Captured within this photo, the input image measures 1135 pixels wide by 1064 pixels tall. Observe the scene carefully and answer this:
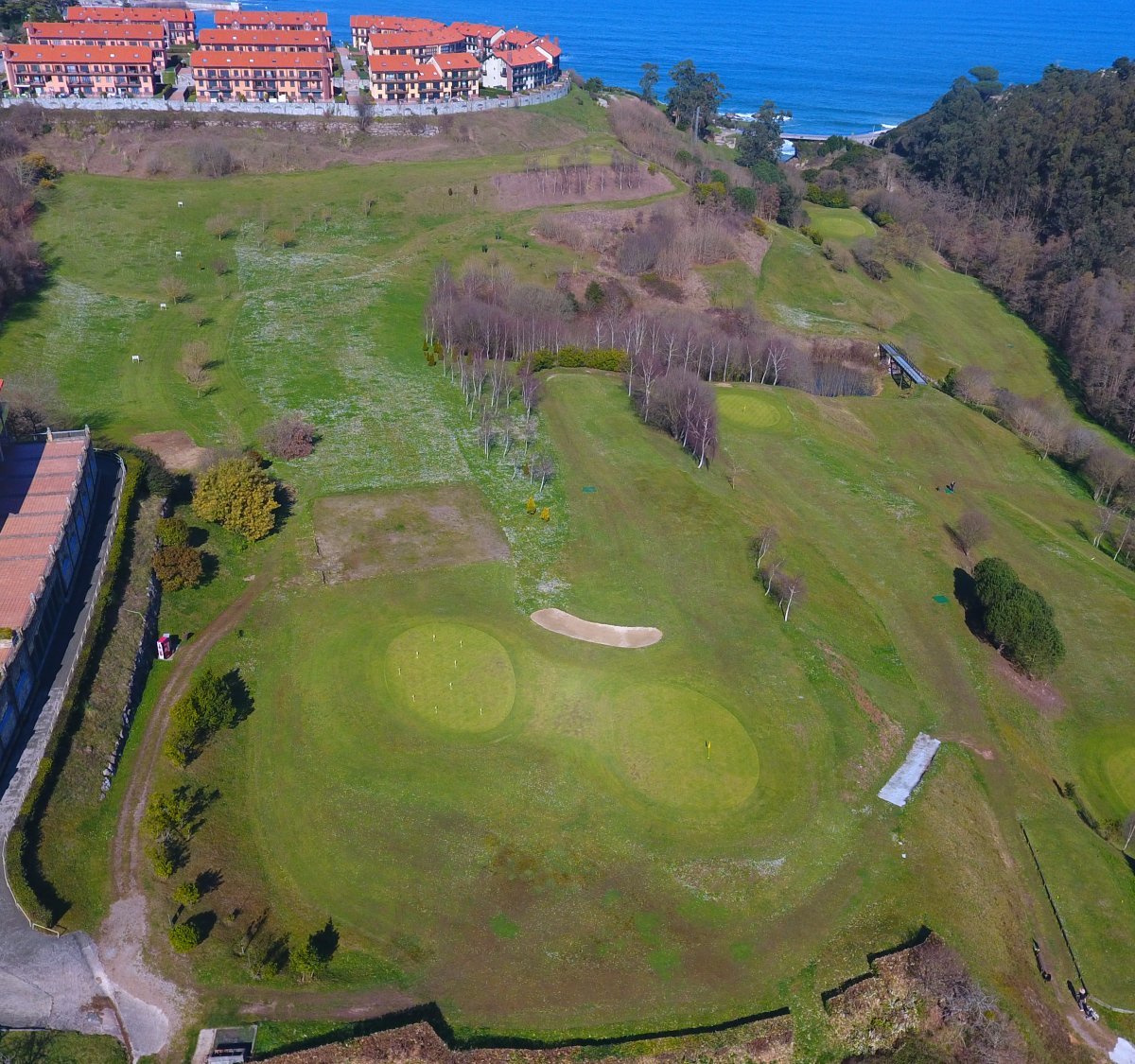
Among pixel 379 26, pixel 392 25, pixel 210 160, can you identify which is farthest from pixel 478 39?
pixel 210 160

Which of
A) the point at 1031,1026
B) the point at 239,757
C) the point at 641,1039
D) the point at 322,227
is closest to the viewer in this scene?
the point at 641,1039

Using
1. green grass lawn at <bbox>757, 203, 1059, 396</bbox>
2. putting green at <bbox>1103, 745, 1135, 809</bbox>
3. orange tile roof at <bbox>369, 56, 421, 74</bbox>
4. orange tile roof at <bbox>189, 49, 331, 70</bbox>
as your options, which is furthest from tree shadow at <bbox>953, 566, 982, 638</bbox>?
orange tile roof at <bbox>189, 49, 331, 70</bbox>

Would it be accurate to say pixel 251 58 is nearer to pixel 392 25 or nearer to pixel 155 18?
pixel 155 18

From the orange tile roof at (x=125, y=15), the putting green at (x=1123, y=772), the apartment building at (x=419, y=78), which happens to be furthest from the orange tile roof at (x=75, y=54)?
the putting green at (x=1123, y=772)

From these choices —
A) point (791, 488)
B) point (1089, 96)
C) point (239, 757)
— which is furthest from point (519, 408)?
point (1089, 96)

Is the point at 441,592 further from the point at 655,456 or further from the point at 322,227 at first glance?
the point at 322,227

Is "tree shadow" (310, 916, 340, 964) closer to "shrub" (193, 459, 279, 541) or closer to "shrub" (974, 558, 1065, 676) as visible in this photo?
"shrub" (193, 459, 279, 541)
